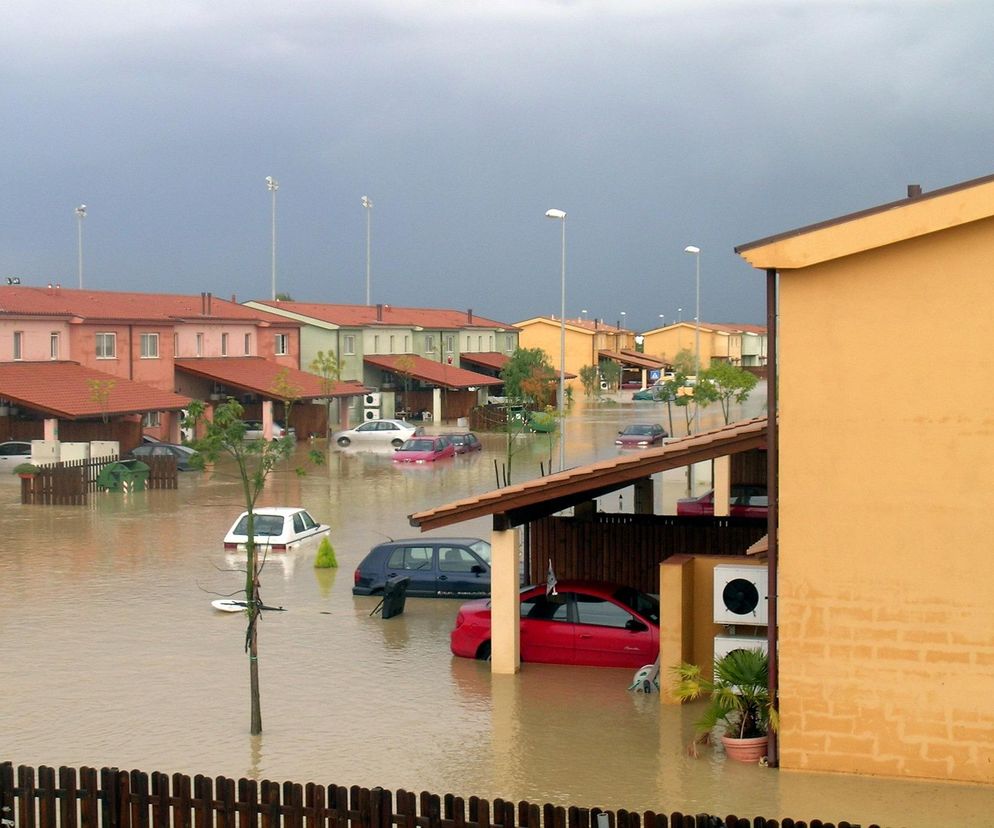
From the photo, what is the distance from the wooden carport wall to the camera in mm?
17062

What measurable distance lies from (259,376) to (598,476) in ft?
153

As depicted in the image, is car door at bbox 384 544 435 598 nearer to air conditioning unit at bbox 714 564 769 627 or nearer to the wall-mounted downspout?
air conditioning unit at bbox 714 564 769 627

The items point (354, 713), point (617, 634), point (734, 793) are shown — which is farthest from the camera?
point (617, 634)

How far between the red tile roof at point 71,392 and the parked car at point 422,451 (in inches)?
359

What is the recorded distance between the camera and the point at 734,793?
1320cm

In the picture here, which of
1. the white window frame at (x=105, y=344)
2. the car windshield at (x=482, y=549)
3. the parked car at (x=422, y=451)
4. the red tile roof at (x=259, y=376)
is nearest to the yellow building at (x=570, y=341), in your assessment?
the red tile roof at (x=259, y=376)

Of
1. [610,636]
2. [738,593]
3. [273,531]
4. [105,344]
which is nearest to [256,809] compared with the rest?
[738,593]

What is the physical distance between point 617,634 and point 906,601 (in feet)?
18.7

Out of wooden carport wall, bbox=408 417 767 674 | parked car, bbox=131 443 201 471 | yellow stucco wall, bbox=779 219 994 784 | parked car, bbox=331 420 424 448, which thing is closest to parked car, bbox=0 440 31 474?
parked car, bbox=131 443 201 471

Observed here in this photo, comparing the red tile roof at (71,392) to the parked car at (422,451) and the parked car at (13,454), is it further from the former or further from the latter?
the parked car at (422,451)

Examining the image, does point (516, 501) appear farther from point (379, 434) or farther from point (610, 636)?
point (379, 434)

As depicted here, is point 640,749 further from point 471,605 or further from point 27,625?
point 27,625

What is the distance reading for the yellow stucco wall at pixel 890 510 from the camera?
13203 millimetres

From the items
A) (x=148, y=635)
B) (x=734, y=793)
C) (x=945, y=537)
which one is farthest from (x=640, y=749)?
(x=148, y=635)
